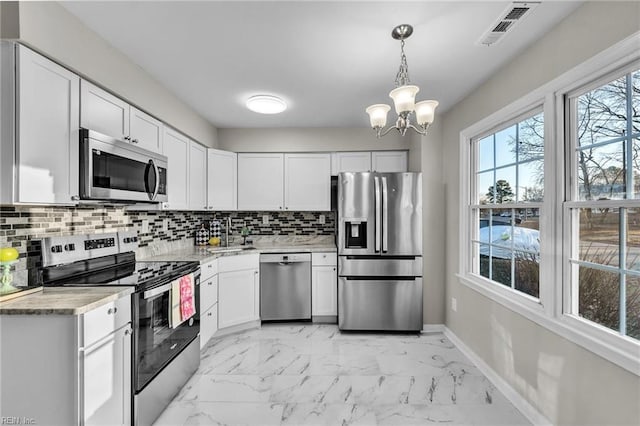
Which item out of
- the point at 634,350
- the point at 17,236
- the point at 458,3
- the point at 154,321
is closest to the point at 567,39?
the point at 458,3

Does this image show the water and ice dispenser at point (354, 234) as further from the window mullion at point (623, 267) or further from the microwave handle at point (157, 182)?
the window mullion at point (623, 267)

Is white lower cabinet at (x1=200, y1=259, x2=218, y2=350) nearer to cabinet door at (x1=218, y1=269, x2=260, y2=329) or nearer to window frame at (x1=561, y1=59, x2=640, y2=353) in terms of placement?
cabinet door at (x1=218, y1=269, x2=260, y2=329)

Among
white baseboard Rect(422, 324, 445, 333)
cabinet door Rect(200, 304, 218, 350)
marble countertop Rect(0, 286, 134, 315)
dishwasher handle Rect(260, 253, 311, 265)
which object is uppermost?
marble countertop Rect(0, 286, 134, 315)

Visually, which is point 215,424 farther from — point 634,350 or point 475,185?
point 475,185

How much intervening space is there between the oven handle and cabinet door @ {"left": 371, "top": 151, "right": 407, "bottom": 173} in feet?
9.04

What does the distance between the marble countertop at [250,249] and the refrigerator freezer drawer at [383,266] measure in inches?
13.8

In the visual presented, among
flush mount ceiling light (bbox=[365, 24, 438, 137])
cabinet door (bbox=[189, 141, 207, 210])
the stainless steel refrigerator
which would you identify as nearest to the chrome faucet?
cabinet door (bbox=[189, 141, 207, 210])

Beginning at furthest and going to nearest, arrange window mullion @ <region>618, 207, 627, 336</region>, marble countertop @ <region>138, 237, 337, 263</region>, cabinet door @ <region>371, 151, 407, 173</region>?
cabinet door @ <region>371, 151, 407, 173</region> → marble countertop @ <region>138, 237, 337, 263</region> → window mullion @ <region>618, 207, 627, 336</region>

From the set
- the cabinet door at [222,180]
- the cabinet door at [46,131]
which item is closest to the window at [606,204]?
the cabinet door at [46,131]

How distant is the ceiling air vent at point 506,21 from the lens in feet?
5.36

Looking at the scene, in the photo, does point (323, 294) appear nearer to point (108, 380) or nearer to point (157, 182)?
point (157, 182)

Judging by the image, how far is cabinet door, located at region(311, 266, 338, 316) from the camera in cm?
373

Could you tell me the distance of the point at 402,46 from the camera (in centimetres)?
200

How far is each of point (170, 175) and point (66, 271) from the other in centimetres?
120
